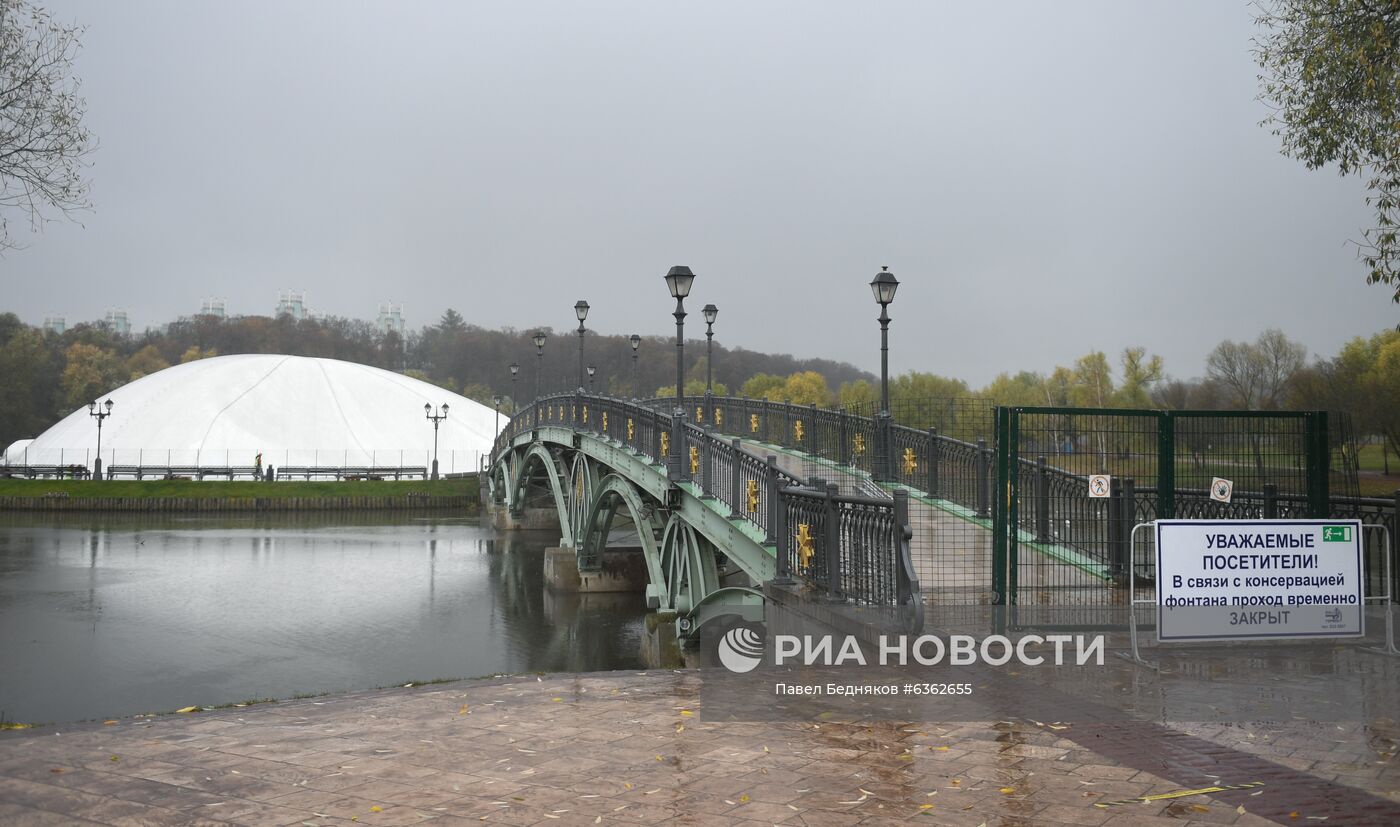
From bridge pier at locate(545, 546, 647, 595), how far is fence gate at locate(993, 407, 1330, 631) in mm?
21041

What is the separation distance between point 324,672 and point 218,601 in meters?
9.47

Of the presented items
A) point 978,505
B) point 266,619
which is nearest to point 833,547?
point 978,505

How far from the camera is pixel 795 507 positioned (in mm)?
11336

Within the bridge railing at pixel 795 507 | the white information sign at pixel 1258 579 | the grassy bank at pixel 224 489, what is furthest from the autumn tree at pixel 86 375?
the white information sign at pixel 1258 579

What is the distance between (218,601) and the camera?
89.1 feet

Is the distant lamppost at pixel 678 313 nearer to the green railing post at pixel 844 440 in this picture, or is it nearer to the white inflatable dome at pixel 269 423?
the green railing post at pixel 844 440

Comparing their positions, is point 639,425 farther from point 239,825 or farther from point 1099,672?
point 239,825

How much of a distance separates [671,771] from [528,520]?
4259 cm

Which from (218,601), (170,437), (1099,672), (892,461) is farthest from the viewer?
(170,437)

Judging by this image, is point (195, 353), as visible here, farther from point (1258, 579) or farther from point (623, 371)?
point (1258, 579)

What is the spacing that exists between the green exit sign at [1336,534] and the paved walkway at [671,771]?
2288mm

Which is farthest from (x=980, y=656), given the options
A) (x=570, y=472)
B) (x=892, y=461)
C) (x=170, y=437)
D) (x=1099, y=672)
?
(x=170, y=437)

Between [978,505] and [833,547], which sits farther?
[978,505]

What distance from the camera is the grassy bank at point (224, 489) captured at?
54.5m
